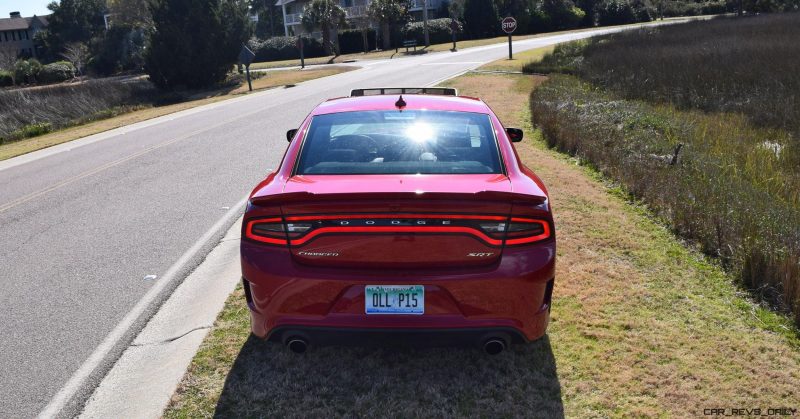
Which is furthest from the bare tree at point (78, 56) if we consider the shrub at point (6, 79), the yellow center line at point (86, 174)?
the yellow center line at point (86, 174)

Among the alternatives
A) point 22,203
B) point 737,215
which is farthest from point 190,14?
point 737,215

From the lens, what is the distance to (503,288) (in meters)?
3.63

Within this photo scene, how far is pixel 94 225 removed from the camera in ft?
26.4

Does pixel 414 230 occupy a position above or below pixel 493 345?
above

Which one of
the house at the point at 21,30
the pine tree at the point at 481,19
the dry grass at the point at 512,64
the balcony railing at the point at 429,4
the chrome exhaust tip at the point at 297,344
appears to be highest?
the house at the point at 21,30

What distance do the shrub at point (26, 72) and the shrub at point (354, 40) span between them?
3091cm

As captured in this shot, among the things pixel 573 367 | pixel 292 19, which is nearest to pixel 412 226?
pixel 573 367

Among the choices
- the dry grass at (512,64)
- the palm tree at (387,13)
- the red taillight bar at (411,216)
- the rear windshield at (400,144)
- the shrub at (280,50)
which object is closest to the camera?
the red taillight bar at (411,216)

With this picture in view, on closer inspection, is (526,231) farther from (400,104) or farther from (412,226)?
(400,104)

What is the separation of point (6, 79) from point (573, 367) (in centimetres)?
7178

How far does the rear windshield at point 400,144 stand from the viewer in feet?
13.8

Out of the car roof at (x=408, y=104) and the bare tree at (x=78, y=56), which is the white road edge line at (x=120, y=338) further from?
the bare tree at (x=78, y=56)

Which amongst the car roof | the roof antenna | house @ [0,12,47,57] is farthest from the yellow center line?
house @ [0,12,47,57]

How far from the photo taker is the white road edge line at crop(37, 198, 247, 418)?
4008mm
